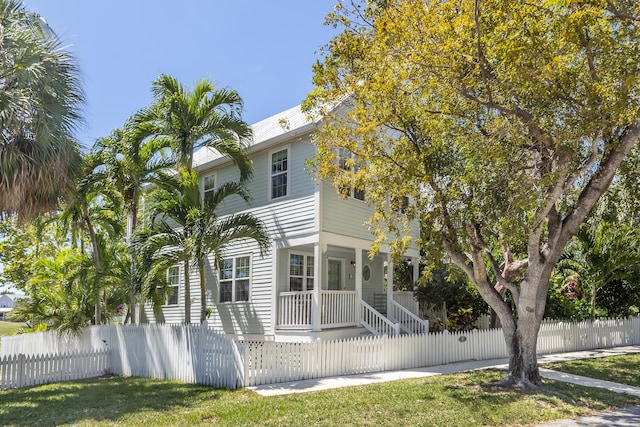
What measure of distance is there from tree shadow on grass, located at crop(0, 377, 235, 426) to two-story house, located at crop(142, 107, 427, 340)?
4.96m

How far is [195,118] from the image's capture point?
576 inches

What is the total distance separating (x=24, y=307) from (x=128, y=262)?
417cm

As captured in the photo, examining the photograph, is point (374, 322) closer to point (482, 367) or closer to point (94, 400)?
point (482, 367)

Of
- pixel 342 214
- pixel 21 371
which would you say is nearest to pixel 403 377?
pixel 342 214

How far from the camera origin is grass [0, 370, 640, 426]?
834cm

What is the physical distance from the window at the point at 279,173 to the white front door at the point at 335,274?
3.47 m

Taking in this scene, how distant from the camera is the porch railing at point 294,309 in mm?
15980

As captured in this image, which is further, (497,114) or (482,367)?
(482,367)

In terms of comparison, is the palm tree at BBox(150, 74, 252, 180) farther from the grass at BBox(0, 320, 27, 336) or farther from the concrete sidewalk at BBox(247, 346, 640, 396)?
the grass at BBox(0, 320, 27, 336)

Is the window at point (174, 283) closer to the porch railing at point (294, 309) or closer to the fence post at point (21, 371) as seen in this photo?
the porch railing at point (294, 309)

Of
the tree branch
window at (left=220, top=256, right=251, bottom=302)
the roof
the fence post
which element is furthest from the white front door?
the fence post

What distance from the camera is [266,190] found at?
59.0ft

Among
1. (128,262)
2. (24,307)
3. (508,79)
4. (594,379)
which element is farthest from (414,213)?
(24,307)

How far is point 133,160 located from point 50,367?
5.96 metres
